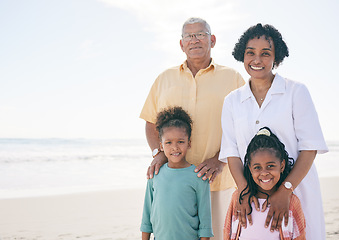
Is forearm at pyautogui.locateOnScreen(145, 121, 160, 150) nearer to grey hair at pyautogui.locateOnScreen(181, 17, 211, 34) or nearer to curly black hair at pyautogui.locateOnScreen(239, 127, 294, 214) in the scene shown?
grey hair at pyautogui.locateOnScreen(181, 17, 211, 34)

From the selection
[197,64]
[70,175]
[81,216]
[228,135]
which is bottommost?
[81,216]

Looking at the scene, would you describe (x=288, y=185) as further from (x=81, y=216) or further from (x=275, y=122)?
(x=81, y=216)

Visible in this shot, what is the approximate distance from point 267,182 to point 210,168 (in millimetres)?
608

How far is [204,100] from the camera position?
3119 mm

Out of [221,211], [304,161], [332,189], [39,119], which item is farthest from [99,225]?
[39,119]

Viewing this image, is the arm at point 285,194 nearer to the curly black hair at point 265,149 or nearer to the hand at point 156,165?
the curly black hair at point 265,149

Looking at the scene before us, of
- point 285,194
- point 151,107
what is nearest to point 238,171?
point 285,194

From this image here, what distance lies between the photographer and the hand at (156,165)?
9.84ft

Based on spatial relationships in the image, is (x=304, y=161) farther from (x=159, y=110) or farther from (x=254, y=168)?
(x=159, y=110)

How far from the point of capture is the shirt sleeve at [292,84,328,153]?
7.73ft

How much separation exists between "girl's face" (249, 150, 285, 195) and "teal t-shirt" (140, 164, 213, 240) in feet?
1.85

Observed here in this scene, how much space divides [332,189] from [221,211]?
640cm

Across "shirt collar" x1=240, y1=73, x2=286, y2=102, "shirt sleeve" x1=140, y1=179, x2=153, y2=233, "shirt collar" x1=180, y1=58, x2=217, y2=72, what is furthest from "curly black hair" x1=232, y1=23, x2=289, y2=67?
"shirt sleeve" x1=140, y1=179, x2=153, y2=233

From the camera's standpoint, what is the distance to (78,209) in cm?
684
